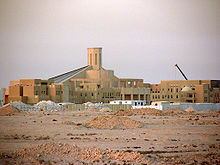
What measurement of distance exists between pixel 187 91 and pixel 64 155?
64.9 m

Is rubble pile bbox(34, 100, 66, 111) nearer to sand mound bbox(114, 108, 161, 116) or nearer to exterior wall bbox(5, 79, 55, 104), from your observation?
exterior wall bbox(5, 79, 55, 104)

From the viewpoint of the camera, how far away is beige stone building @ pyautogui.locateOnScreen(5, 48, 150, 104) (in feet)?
242

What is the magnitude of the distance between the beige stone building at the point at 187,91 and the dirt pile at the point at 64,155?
63.2 meters

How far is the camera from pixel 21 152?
67.5 feet

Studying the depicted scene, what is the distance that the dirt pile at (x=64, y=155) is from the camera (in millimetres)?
19734

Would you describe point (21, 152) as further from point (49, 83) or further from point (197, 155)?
point (49, 83)

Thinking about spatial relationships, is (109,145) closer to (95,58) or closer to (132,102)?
(132,102)

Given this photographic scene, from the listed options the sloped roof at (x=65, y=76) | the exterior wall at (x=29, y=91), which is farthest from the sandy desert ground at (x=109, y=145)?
the sloped roof at (x=65, y=76)

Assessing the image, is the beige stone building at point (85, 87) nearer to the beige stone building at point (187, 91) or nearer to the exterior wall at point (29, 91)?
the exterior wall at point (29, 91)

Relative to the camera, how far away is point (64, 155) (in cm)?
2050

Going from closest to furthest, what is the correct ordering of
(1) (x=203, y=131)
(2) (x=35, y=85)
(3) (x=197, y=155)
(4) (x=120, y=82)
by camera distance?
(3) (x=197, y=155) < (1) (x=203, y=131) < (2) (x=35, y=85) < (4) (x=120, y=82)

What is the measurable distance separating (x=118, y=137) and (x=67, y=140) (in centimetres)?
361

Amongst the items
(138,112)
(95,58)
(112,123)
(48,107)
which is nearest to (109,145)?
(112,123)

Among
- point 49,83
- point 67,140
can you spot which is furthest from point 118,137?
point 49,83
